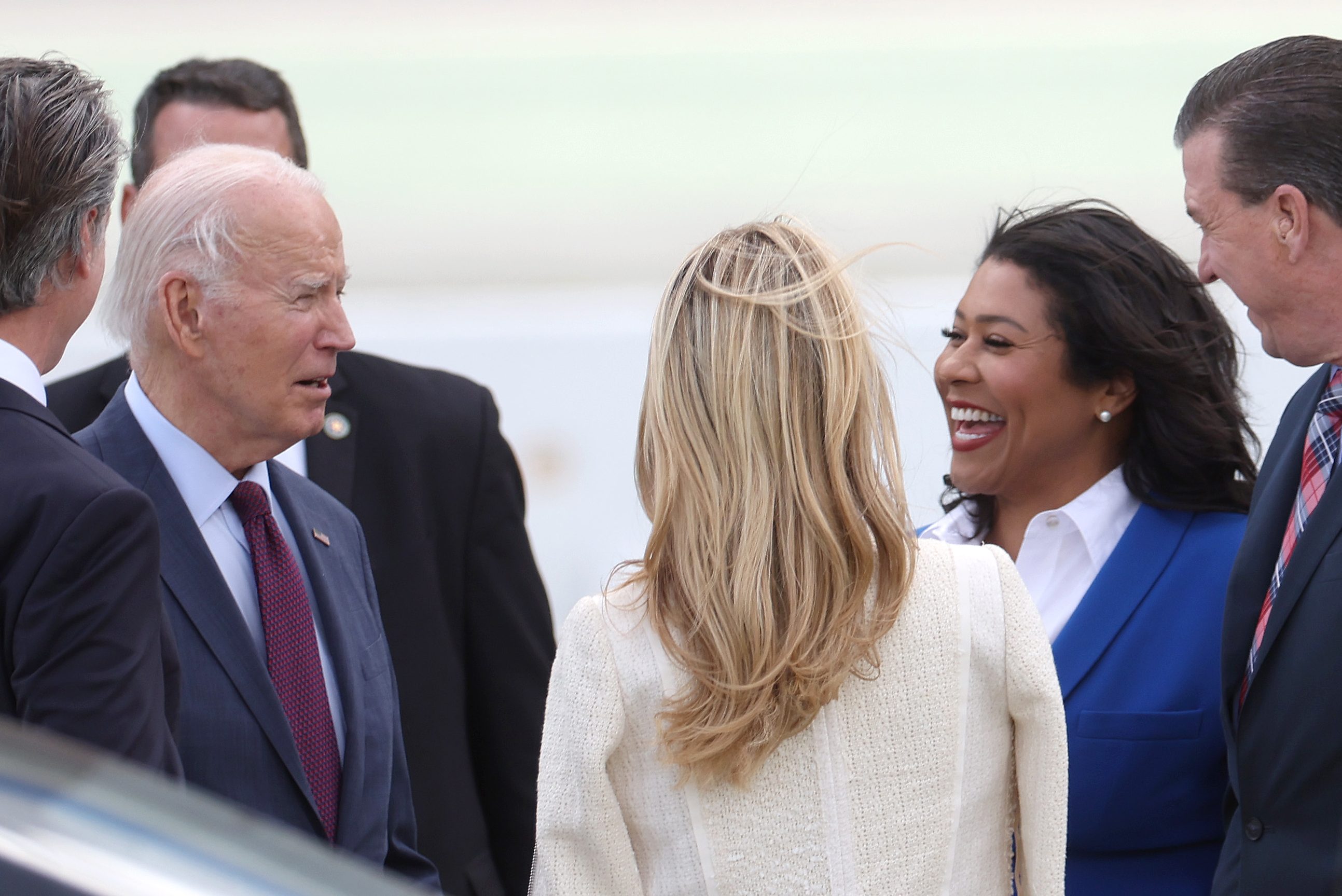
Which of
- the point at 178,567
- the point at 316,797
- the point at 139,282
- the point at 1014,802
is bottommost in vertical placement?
the point at 316,797

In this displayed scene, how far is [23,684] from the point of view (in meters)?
1.34

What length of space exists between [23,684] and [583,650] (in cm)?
54

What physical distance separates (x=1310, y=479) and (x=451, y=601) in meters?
1.36

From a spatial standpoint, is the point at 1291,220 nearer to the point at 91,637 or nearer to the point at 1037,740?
the point at 1037,740

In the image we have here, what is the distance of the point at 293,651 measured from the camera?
183 cm

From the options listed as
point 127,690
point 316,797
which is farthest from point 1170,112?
point 127,690

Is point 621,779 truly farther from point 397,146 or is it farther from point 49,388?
point 397,146

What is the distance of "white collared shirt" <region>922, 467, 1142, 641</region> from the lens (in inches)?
93.0

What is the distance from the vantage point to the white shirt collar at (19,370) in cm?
148

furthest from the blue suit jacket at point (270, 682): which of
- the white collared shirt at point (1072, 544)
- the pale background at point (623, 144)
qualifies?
the pale background at point (623, 144)

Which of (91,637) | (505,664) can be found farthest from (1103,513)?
(91,637)

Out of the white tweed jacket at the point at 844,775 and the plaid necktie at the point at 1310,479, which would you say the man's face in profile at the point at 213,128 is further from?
the plaid necktie at the point at 1310,479

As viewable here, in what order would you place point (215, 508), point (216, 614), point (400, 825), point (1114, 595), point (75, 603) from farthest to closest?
point (1114, 595) → point (400, 825) → point (215, 508) → point (216, 614) → point (75, 603)

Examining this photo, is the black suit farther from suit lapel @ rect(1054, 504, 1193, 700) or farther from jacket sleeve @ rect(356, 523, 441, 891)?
suit lapel @ rect(1054, 504, 1193, 700)
